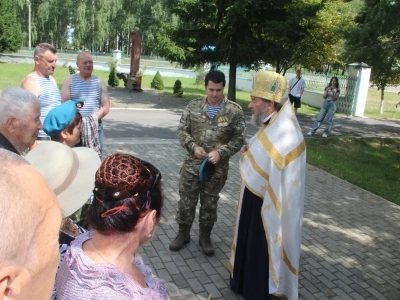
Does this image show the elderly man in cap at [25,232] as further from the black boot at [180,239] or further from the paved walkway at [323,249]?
the black boot at [180,239]

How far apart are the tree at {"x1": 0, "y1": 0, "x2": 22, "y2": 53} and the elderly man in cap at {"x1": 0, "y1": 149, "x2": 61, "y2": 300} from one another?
42.3 metres

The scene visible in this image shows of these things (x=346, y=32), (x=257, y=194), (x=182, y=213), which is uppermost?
(x=346, y=32)

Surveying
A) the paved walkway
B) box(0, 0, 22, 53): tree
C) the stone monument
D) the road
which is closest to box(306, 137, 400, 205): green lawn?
the paved walkway

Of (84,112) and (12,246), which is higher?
(12,246)

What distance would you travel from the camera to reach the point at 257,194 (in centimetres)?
316

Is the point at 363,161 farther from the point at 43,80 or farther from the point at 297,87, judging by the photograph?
the point at 43,80

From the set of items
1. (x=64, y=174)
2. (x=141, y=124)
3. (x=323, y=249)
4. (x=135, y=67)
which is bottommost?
(x=323, y=249)

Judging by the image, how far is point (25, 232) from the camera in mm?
748

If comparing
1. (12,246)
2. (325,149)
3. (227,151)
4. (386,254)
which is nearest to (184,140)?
(227,151)

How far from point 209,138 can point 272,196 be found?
1.07 metres

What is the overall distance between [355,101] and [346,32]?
668 cm

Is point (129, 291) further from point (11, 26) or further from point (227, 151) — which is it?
point (11, 26)

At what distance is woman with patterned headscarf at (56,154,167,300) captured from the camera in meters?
1.40

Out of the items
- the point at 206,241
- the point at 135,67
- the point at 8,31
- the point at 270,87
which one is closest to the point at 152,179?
the point at 270,87
